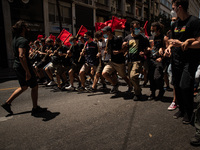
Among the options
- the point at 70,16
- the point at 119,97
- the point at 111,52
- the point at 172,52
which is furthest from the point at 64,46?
the point at 70,16

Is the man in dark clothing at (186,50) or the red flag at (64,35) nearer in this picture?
the man in dark clothing at (186,50)

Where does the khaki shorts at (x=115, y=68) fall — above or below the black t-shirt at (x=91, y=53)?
below

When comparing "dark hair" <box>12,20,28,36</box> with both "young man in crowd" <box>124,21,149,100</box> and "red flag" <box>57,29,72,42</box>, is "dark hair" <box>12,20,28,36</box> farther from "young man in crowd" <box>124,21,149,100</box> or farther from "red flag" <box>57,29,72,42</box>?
"red flag" <box>57,29,72,42</box>

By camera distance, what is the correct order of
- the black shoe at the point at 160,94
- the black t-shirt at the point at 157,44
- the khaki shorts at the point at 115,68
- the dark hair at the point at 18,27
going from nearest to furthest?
the dark hair at the point at 18,27, the black shoe at the point at 160,94, the black t-shirt at the point at 157,44, the khaki shorts at the point at 115,68

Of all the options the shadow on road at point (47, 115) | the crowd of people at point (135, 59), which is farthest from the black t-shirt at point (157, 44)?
the shadow on road at point (47, 115)

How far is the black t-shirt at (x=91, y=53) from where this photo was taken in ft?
19.1

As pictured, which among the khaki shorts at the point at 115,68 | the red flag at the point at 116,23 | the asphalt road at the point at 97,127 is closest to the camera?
the asphalt road at the point at 97,127

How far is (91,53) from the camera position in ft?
19.2

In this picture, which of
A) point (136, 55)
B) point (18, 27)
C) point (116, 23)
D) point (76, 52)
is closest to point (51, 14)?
point (76, 52)

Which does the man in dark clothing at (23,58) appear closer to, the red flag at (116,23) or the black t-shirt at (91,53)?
the black t-shirt at (91,53)

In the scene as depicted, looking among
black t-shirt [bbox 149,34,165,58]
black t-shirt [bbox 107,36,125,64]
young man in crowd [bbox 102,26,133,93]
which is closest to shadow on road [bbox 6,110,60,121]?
young man in crowd [bbox 102,26,133,93]

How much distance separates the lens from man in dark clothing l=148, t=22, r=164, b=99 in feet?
13.9

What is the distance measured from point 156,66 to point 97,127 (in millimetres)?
2314

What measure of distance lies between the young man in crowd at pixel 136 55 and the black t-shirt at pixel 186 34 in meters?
1.49
